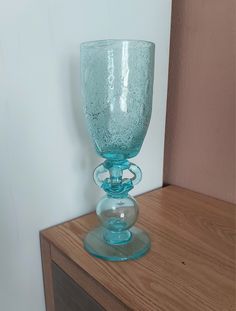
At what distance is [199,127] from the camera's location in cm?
82

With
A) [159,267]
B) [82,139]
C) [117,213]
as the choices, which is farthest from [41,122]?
[159,267]

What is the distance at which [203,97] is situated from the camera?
2.61ft

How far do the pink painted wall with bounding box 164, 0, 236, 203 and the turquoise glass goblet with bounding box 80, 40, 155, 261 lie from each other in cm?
27

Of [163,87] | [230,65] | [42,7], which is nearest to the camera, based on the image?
[42,7]

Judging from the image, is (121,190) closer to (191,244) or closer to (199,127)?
(191,244)

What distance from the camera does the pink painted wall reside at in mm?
734

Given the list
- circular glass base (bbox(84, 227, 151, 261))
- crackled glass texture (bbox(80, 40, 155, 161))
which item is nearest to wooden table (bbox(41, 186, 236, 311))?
circular glass base (bbox(84, 227, 151, 261))

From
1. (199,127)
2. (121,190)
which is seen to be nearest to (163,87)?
(199,127)

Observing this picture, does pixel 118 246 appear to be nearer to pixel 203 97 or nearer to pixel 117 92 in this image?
pixel 117 92

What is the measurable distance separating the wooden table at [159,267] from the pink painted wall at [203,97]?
93 mm

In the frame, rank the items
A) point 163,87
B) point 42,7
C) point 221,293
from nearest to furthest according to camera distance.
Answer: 1. point 221,293
2. point 42,7
3. point 163,87

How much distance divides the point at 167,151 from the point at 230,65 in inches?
11.9

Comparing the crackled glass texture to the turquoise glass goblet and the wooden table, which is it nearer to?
the turquoise glass goblet

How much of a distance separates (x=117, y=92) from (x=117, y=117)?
0.14 feet
